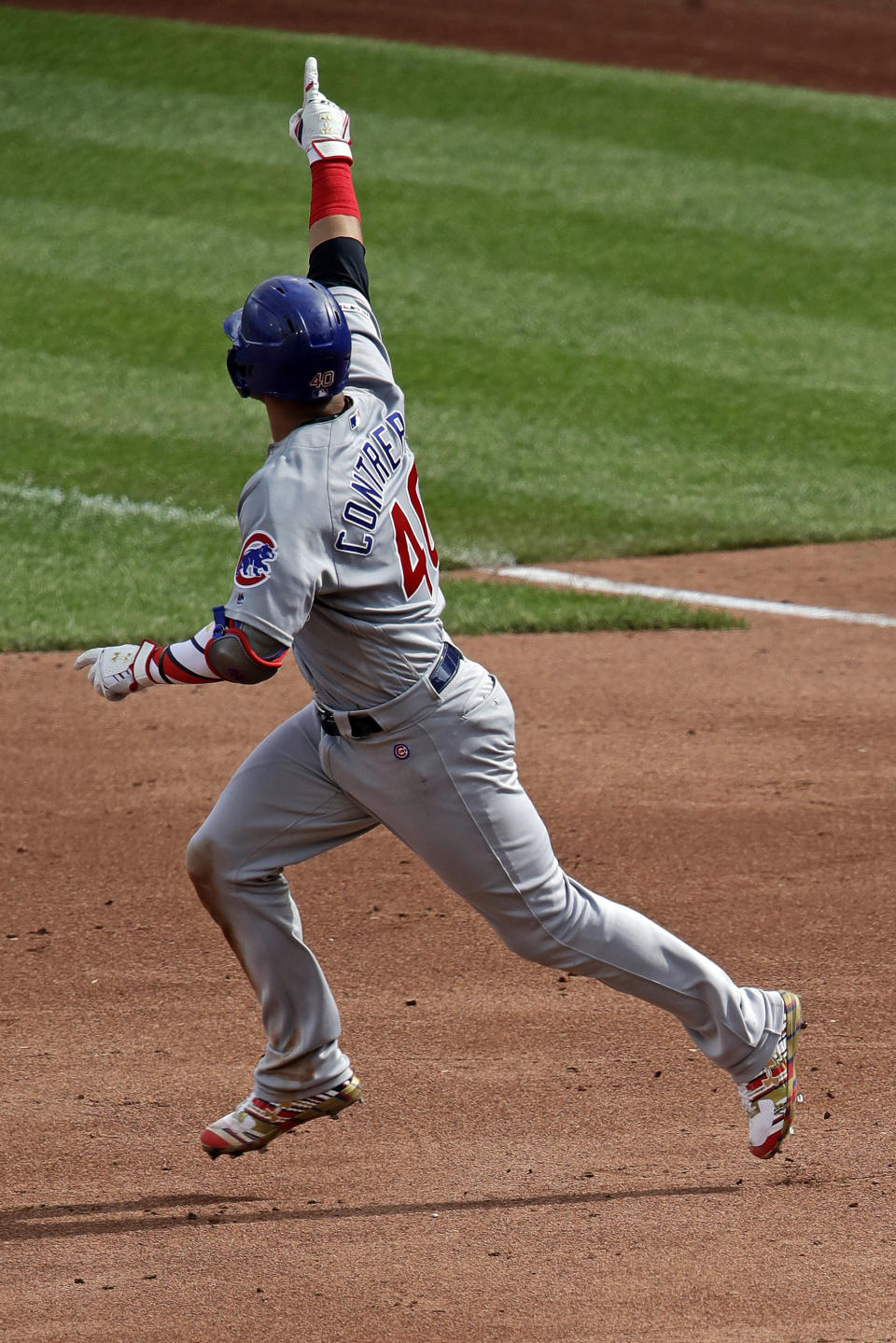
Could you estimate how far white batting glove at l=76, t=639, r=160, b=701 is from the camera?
11.1 feet

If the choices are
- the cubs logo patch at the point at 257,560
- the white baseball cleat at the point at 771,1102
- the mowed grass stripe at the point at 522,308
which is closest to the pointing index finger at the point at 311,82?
the cubs logo patch at the point at 257,560

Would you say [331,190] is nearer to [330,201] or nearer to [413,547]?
[330,201]

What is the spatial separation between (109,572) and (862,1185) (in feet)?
18.5

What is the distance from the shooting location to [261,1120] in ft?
12.4

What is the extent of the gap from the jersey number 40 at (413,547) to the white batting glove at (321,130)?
116 centimetres

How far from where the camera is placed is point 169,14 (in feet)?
62.6

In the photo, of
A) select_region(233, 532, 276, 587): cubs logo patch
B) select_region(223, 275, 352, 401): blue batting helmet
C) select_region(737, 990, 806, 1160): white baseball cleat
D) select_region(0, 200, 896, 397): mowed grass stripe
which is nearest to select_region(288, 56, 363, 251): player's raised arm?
select_region(223, 275, 352, 401): blue batting helmet

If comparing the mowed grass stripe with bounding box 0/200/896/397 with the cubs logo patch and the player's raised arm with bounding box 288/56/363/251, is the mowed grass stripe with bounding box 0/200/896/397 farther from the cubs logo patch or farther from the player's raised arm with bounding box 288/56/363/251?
the cubs logo patch

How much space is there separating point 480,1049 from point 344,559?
1.49 metres

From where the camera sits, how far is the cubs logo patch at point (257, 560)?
127 inches

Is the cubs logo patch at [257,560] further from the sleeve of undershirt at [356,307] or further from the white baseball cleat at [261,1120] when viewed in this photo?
the white baseball cleat at [261,1120]

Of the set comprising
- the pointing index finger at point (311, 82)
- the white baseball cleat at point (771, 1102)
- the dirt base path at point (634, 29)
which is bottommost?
the white baseball cleat at point (771, 1102)

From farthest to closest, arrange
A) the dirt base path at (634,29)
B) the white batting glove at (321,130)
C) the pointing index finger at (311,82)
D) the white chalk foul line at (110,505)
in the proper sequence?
the dirt base path at (634,29) → the white chalk foul line at (110,505) → the pointing index finger at (311,82) → the white batting glove at (321,130)

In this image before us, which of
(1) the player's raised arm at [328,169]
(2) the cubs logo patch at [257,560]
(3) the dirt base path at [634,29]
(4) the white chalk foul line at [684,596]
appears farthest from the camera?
(3) the dirt base path at [634,29]
